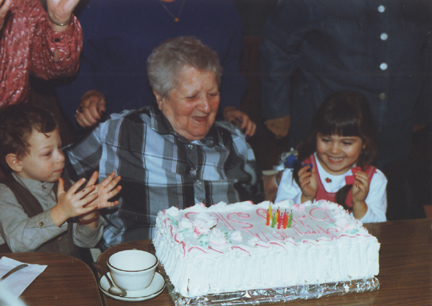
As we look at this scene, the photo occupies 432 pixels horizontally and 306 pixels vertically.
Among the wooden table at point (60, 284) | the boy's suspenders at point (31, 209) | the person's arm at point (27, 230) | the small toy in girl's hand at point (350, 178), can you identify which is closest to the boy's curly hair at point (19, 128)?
the boy's suspenders at point (31, 209)

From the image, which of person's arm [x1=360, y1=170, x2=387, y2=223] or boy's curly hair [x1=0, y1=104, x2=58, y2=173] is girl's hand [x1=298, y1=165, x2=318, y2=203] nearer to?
person's arm [x1=360, y1=170, x2=387, y2=223]

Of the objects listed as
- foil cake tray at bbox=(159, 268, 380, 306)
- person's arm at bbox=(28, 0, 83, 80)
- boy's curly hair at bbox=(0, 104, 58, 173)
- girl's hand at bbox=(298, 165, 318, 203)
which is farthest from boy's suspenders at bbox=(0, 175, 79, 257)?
girl's hand at bbox=(298, 165, 318, 203)

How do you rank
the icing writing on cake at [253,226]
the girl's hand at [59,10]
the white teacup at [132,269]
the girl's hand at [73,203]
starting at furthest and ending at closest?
the girl's hand at [59,10]
the girl's hand at [73,203]
the icing writing on cake at [253,226]
the white teacup at [132,269]

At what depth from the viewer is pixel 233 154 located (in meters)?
2.10

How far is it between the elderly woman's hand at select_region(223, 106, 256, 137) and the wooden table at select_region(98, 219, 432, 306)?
28.3 inches

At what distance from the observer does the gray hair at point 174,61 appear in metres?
1.92

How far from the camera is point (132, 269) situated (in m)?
1.22

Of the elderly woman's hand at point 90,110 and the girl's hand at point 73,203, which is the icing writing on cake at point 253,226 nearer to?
the girl's hand at point 73,203

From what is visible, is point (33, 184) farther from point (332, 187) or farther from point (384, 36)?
point (384, 36)

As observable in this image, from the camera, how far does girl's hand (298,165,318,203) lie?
214cm

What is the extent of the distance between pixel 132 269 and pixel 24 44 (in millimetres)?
1033

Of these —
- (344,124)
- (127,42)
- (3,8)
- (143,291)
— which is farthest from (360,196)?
(3,8)

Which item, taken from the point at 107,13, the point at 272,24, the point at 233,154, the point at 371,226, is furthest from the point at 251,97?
the point at 371,226

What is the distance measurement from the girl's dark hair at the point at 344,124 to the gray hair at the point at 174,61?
0.59 m
